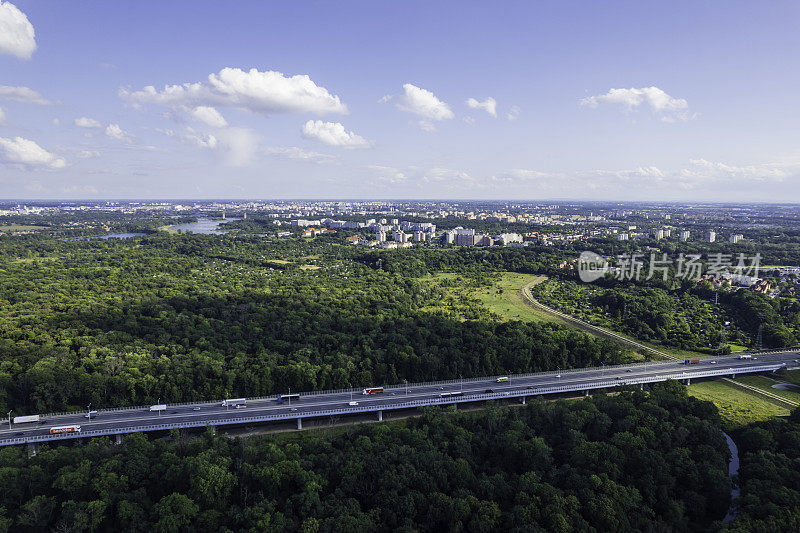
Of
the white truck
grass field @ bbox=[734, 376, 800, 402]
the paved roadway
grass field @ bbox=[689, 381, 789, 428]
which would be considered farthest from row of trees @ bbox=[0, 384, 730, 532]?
grass field @ bbox=[734, 376, 800, 402]

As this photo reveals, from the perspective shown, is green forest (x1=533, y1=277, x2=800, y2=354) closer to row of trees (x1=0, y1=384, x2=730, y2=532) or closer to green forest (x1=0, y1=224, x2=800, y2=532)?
green forest (x1=0, y1=224, x2=800, y2=532)

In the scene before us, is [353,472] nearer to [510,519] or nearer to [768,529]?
[510,519]

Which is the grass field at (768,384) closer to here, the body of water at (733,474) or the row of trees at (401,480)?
the body of water at (733,474)

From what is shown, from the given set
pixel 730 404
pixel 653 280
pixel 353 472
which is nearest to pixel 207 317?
pixel 353 472

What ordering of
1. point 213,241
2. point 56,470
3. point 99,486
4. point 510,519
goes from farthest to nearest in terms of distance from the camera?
point 213,241 → point 56,470 → point 99,486 → point 510,519

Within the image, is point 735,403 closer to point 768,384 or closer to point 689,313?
point 768,384
